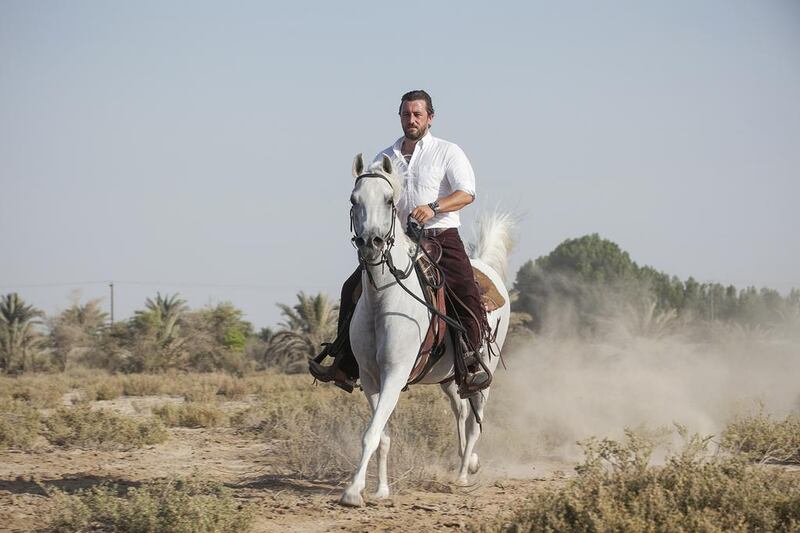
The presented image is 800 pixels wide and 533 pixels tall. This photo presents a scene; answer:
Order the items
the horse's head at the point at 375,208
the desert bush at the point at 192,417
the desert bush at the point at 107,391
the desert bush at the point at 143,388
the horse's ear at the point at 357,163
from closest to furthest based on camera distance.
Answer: the horse's head at the point at 375,208 < the horse's ear at the point at 357,163 < the desert bush at the point at 192,417 < the desert bush at the point at 107,391 < the desert bush at the point at 143,388

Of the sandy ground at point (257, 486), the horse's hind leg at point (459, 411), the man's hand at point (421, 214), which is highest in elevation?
the man's hand at point (421, 214)

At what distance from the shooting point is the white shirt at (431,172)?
920 centimetres

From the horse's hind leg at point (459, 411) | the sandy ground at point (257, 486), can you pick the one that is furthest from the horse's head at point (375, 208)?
the horse's hind leg at point (459, 411)

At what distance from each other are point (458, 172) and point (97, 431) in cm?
654

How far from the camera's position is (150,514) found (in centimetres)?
693

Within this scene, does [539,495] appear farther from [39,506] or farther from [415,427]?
[415,427]

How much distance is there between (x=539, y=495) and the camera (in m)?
6.75

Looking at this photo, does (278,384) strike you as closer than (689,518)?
No

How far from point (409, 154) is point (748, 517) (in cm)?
461

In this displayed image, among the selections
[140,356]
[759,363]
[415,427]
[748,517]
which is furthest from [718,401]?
[140,356]

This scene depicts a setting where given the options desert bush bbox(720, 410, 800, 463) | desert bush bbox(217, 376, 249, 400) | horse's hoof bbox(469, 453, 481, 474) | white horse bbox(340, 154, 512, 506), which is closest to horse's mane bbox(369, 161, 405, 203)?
white horse bbox(340, 154, 512, 506)

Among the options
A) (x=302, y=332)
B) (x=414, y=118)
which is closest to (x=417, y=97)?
(x=414, y=118)

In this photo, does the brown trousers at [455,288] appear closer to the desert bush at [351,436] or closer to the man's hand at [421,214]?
the man's hand at [421,214]

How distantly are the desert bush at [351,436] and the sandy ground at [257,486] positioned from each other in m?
0.23
